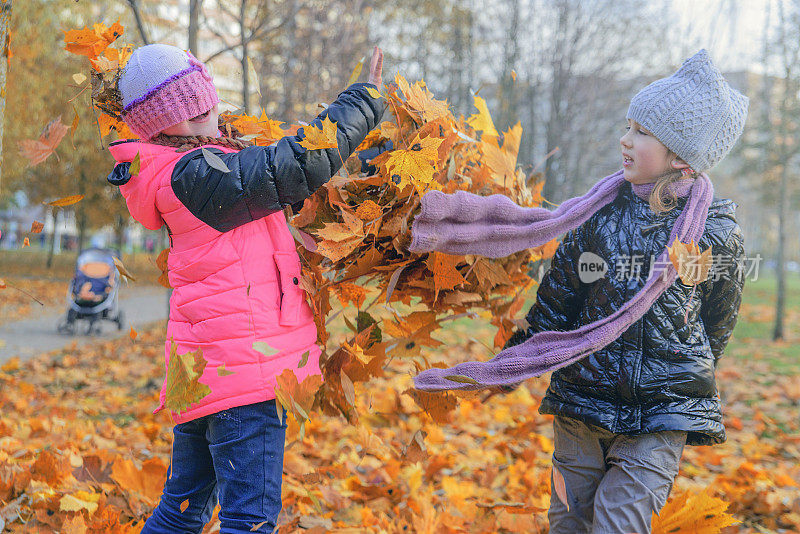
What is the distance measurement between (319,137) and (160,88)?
456mm

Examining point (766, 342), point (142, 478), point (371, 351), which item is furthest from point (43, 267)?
point (371, 351)

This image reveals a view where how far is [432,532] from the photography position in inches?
95.4

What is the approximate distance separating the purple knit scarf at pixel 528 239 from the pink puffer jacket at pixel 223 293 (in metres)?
0.47

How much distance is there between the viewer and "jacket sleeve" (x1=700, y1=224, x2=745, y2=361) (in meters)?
1.85

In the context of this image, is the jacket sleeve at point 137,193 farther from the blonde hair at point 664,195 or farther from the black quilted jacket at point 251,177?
the blonde hair at point 664,195

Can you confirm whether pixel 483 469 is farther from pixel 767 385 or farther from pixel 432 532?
pixel 767 385

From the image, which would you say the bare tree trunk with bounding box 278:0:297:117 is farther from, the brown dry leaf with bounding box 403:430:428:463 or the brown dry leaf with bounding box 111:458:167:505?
the brown dry leaf with bounding box 403:430:428:463

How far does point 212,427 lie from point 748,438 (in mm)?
4042

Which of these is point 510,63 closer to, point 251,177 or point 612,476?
point 612,476

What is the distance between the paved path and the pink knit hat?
4459 millimetres

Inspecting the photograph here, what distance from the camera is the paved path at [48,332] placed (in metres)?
7.32

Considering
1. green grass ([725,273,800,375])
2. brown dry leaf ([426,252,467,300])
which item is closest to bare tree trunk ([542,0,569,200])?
green grass ([725,273,800,375])

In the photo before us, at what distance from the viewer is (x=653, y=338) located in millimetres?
1832

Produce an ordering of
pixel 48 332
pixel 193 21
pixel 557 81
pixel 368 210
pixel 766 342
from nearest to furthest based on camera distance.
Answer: pixel 368 210
pixel 193 21
pixel 48 332
pixel 557 81
pixel 766 342
